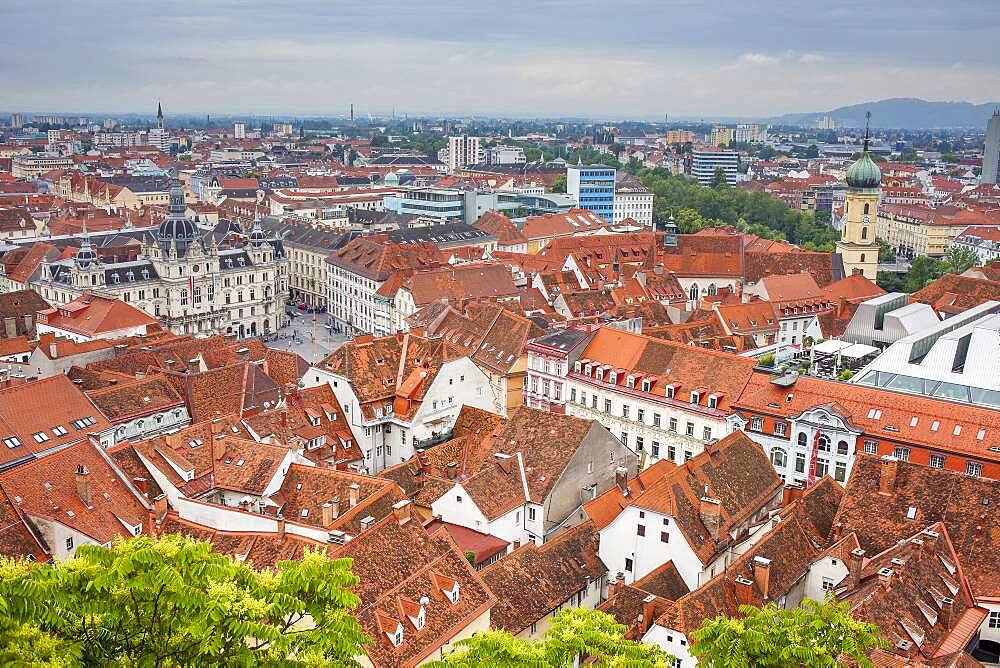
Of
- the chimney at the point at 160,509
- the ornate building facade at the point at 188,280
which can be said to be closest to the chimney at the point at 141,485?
the chimney at the point at 160,509

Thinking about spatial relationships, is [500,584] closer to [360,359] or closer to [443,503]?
[443,503]

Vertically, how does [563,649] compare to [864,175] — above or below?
below

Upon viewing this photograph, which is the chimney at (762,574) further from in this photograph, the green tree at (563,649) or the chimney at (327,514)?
the chimney at (327,514)

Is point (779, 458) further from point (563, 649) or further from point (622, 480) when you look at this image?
point (563, 649)

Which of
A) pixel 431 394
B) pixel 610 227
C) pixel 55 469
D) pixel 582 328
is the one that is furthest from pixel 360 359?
pixel 610 227

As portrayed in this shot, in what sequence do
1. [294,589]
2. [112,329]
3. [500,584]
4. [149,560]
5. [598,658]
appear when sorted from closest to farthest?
[149,560], [294,589], [598,658], [500,584], [112,329]

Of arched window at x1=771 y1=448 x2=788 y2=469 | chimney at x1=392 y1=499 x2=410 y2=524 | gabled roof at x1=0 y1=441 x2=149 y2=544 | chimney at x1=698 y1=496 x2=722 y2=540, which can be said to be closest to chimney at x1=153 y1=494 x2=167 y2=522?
gabled roof at x1=0 y1=441 x2=149 y2=544

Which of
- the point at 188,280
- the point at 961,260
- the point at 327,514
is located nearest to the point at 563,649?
the point at 327,514
